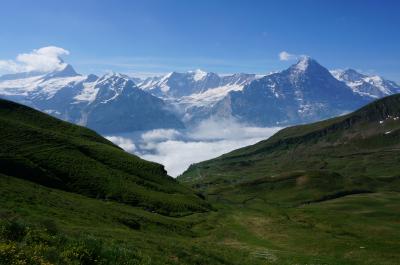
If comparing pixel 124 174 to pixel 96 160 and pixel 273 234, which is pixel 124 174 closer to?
pixel 96 160

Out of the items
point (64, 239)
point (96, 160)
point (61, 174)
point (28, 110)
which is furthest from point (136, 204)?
point (64, 239)

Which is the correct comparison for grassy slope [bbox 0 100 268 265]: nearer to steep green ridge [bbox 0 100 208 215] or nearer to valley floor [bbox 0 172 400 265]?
valley floor [bbox 0 172 400 265]

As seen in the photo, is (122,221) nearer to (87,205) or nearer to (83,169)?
(87,205)

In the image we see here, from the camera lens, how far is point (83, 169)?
362 ft

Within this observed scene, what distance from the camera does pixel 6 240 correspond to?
752 inches

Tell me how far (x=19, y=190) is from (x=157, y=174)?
246ft

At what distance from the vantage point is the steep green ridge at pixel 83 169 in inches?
3888

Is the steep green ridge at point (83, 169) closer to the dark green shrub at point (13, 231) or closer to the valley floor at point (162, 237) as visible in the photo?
the valley floor at point (162, 237)

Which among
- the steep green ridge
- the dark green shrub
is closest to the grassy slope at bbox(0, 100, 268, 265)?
the dark green shrub

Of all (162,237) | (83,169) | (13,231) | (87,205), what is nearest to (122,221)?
(87,205)

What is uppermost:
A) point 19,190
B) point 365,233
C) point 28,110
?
point 28,110

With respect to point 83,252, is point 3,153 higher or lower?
higher

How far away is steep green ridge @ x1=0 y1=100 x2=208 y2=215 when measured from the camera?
9875cm

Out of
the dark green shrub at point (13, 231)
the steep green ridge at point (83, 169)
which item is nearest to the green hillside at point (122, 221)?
the dark green shrub at point (13, 231)
